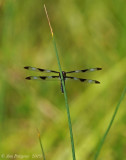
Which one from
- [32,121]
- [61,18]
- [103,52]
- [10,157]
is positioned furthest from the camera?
[61,18]

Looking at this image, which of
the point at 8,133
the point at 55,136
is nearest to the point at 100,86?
the point at 55,136

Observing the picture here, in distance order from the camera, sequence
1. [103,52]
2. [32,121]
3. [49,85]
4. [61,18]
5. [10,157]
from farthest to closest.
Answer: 1. [61,18]
2. [103,52]
3. [49,85]
4. [32,121]
5. [10,157]

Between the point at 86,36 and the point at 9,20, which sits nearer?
the point at 9,20

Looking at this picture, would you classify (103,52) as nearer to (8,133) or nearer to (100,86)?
(100,86)

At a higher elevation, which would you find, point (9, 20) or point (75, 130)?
point (9, 20)

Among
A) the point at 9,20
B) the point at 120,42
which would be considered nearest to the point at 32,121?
the point at 9,20

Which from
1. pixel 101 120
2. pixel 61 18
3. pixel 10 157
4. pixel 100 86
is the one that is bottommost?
pixel 10 157

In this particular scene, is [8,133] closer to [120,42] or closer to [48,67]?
[48,67]
